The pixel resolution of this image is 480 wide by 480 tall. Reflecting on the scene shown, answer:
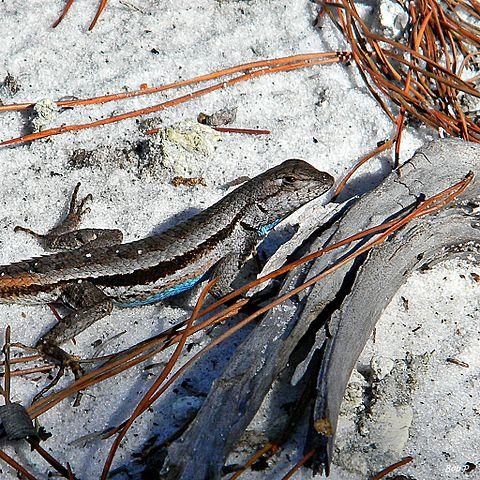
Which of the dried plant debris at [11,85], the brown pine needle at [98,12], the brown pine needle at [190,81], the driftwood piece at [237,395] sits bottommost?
the driftwood piece at [237,395]

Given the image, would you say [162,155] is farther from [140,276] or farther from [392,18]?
[392,18]

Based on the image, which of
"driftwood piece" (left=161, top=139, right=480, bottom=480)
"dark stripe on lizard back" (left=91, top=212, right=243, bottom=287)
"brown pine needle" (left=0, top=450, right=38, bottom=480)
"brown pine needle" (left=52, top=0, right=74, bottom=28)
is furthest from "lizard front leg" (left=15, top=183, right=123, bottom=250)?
"brown pine needle" (left=52, top=0, right=74, bottom=28)

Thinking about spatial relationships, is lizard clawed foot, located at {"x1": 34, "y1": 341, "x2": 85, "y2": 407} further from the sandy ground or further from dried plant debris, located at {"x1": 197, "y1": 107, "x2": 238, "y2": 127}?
dried plant debris, located at {"x1": 197, "y1": 107, "x2": 238, "y2": 127}

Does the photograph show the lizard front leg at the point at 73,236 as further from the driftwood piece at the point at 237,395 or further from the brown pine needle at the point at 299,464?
the brown pine needle at the point at 299,464

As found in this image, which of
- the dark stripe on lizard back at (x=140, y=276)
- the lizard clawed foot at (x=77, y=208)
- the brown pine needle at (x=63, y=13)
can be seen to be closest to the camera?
the dark stripe on lizard back at (x=140, y=276)

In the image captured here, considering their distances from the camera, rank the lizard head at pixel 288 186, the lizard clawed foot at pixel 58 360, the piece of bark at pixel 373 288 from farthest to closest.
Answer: the lizard head at pixel 288 186
the lizard clawed foot at pixel 58 360
the piece of bark at pixel 373 288

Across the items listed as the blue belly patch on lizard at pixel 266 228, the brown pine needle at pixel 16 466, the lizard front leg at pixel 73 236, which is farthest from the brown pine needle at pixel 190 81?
the brown pine needle at pixel 16 466

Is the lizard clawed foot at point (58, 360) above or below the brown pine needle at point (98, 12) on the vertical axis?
below
